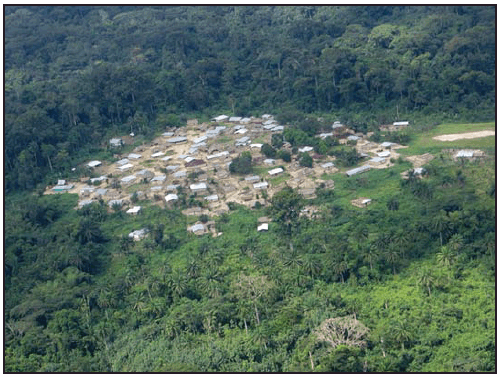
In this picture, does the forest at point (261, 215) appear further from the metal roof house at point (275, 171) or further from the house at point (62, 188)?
the metal roof house at point (275, 171)

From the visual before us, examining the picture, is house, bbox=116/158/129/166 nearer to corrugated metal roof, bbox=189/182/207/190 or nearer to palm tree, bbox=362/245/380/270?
corrugated metal roof, bbox=189/182/207/190

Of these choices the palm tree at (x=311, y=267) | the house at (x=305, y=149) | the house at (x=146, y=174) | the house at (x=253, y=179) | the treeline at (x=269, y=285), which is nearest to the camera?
the treeline at (x=269, y=285)

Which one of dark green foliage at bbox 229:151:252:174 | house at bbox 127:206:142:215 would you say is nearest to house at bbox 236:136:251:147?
dark green foliage at bbox 229:151:252:174

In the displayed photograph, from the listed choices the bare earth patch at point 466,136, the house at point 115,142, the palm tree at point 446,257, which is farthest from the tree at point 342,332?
the house at point 115,142

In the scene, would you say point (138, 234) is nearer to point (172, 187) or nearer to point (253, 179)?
point (172, 187)

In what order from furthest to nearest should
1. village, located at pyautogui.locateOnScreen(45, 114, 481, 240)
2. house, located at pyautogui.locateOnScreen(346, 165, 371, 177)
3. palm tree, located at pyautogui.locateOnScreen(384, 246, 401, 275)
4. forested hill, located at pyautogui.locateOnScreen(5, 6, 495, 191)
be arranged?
forested hill, located at pyautogui.locateOnScreen(5, 6, 495, 191) < house, located at pyautogui.locateOnScreen(346, 165, 371, 177) < village, located at pyautogui.locateOnScreen(45, 114, 481, 240) < palm tree, located at pyautogui.locateOnScreen(384, 246, 401, 275)

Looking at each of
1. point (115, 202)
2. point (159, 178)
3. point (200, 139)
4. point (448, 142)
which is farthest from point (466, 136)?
point (115, 202)

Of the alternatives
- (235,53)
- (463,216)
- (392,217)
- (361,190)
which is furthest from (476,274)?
(235,53)

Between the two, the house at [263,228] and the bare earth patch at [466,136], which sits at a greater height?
the bare earth patch at [466,136]

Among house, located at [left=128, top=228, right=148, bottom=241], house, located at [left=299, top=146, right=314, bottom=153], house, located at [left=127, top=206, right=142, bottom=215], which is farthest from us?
house, located at [left=299, top=146, right=314, bottom=153]
